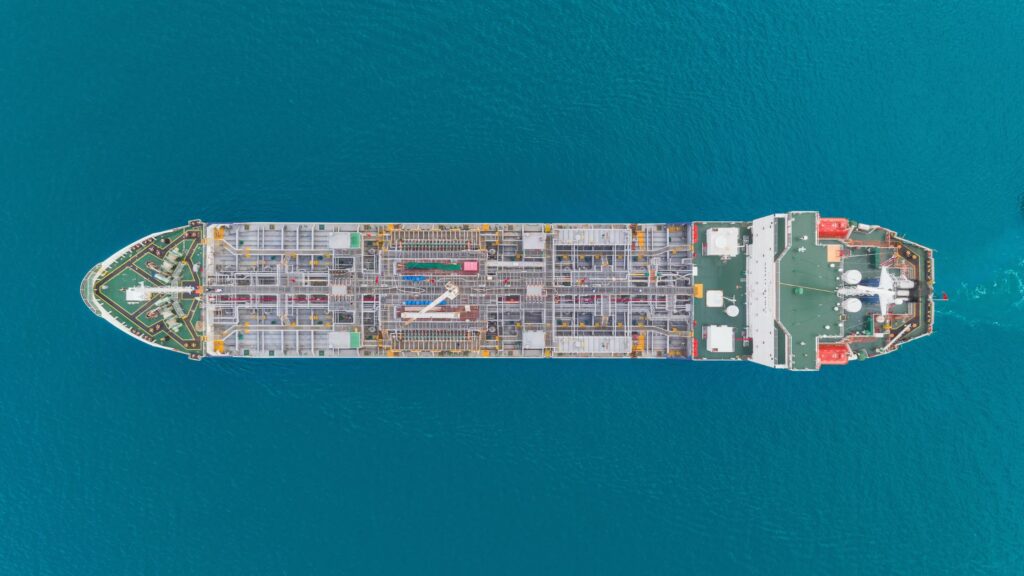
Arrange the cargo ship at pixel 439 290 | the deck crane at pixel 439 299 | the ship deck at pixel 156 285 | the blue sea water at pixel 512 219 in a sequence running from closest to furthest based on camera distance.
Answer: the deck crane at pixel 439 299 → the cargo ship at pixel 439 290 → the ship deck at pixel 156 285 → the blue sea water at pixel 512 219

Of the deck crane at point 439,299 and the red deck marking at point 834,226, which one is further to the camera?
Answer: the deck crane at point 439,299

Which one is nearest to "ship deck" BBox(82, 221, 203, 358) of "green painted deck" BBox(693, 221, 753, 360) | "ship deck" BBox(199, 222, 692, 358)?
"ship deck" BBox(199, 222, 692, 358)

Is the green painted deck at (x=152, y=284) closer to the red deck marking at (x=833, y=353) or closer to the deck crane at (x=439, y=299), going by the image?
the deck crane at (x=439, y=299)

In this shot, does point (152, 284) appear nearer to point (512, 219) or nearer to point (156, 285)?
point (156, 285)

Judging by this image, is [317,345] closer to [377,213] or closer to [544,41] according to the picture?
[377,213]

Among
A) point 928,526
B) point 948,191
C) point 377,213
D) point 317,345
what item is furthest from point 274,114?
point 928,526

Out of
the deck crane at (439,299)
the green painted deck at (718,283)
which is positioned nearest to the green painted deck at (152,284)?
the deck crane at (439,299)
